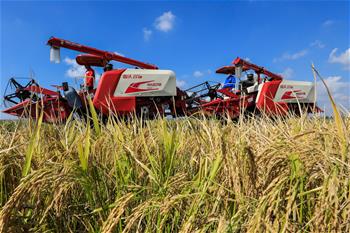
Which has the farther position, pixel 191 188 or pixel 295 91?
pixel 295 91

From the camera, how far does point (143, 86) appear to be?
26.5 ft

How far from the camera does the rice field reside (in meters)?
1.28

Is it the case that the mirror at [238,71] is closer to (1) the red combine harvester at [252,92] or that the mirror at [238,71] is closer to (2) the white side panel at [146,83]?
(1) the red combine harvester at [252,92]

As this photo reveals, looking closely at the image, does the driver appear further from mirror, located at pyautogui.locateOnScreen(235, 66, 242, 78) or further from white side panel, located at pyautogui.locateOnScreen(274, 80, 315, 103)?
white side panel, located at pyautogui.locateOnScreen(274, 80, 315, 103)

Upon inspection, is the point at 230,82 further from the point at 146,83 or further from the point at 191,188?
the point at 191,188

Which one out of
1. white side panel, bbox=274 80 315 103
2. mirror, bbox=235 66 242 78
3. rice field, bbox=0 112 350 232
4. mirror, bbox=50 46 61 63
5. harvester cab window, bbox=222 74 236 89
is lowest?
rice field, bbox=0 112 350 232

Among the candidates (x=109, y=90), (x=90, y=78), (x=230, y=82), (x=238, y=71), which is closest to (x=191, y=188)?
(x=109, y=90)

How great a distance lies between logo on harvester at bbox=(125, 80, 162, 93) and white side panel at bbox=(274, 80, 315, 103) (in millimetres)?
3763

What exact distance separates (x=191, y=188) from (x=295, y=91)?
31.1 ft

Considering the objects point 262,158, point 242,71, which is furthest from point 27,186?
point 242,71

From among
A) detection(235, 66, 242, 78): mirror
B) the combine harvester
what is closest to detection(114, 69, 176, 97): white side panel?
the combine harvester

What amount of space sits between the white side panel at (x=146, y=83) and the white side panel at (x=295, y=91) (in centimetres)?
338

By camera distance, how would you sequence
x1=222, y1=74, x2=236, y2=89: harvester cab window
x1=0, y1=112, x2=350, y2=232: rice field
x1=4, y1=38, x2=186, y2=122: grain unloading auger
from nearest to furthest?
x1=0, y1=112, x2=350, y2=232: rice field < x1=4, y1=38, x2=186, y2=122: grain unloading auger < x1=222, y1=74, x2=236, y2=89: harvester cab window

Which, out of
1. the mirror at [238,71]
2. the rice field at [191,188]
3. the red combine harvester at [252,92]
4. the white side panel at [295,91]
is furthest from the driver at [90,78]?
the rice field at [191,188]
